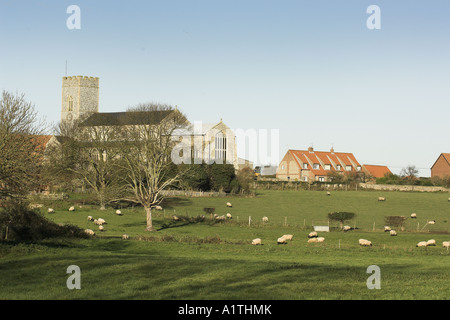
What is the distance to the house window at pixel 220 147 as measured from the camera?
117 meters

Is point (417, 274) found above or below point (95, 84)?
below

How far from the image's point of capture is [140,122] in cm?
8350

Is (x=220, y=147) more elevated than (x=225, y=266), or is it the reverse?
(x=220, y=147)

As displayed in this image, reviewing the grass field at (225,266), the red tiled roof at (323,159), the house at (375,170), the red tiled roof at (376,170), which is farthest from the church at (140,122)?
the grass field at (225,266)

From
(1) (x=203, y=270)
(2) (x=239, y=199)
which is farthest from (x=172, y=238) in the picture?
(2) (x=239, y=199)

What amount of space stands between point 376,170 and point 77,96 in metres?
84.9

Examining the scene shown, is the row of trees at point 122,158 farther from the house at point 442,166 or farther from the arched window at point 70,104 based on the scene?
the arched window at point 70,104

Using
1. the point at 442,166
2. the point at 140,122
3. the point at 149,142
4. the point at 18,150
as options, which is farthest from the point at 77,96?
the point at 18,150

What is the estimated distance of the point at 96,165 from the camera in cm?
7512

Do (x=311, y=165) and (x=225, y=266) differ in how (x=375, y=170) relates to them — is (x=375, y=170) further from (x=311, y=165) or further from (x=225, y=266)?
(x=225, y=266)

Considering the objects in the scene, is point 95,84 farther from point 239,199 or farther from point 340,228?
point 340,228

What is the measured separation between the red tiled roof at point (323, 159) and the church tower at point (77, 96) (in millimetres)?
60991

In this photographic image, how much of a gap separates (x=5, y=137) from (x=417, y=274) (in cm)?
2830
